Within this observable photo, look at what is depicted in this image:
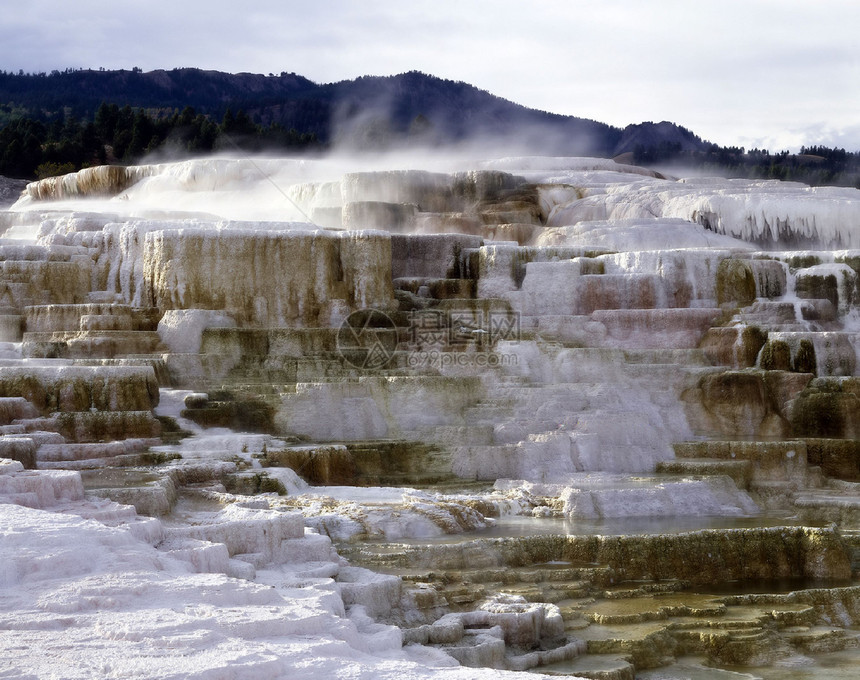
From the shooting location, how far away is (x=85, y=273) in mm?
15258

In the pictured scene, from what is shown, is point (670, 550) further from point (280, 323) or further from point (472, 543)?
point (280, 323)

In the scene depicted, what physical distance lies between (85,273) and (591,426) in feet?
26.0

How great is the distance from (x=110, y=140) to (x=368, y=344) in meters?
23.2

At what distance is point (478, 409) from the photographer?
11.7m

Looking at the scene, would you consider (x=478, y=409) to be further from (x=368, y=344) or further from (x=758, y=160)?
(x=758, y=160)

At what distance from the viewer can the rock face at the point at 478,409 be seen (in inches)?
269

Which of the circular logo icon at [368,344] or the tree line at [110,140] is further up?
the tree line at [110,140]

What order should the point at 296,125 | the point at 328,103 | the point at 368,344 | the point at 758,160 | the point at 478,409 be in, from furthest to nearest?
the point at 328,103 → the point at 296,125 → the point at 758,160 → the point at 368,344 → the point at 478,409

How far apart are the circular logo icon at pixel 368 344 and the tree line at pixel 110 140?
20.0 metres

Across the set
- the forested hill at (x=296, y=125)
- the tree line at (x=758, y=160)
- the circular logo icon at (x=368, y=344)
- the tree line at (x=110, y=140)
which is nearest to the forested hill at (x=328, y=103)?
the forested hill at (x=296, y=125)

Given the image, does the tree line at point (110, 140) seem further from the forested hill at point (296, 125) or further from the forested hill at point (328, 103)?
the forested hill at point (328, 103)

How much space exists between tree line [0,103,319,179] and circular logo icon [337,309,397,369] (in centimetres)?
2001

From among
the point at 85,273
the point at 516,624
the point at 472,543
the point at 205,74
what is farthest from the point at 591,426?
the point at 205,74

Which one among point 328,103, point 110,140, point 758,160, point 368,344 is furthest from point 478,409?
point 328,103
